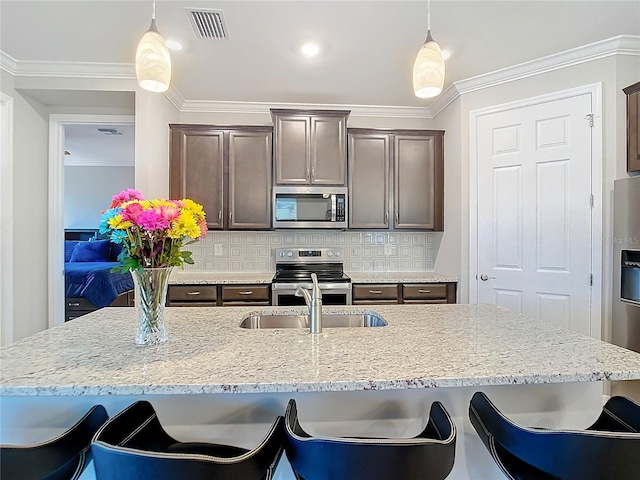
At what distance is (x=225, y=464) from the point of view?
2.51 ft

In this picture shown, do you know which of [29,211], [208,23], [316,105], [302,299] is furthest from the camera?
[316,105]

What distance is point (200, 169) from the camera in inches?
128

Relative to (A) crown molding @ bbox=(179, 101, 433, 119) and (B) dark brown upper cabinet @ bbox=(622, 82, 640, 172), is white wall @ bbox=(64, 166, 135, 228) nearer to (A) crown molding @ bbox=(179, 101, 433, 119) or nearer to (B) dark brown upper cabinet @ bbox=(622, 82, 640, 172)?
(A) crown molding @ bbox=(179, 101, 433, 119)

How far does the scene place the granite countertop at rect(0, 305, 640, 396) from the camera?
902 mm

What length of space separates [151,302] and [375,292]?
2.24 meters

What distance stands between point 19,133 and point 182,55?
1571mm

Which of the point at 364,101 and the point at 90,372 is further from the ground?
the point at 364,101

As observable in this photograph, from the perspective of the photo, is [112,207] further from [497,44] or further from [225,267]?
[497,44]

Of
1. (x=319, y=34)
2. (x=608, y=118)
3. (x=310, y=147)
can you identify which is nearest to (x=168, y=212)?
(x=319, y=34)

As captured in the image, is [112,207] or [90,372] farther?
[112,207]

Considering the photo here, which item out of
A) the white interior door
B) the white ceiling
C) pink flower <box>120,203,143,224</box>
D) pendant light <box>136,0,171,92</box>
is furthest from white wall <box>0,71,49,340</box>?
the white interior door

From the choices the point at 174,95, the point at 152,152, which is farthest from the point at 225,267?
the point at 174,95

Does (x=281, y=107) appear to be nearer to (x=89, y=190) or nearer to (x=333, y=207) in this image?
(x=333, y=207)

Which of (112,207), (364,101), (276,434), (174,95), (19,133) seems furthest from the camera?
(364,101)
